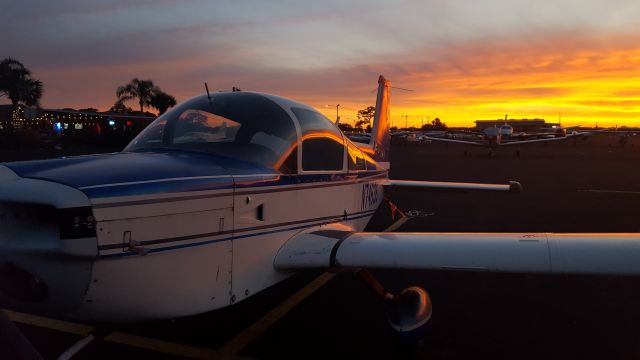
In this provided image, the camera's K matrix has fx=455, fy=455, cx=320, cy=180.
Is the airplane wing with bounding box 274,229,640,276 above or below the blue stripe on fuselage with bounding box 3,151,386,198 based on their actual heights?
below

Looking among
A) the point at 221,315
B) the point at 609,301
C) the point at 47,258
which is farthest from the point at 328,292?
the point at 47,258

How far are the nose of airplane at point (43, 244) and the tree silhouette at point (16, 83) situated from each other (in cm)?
4615

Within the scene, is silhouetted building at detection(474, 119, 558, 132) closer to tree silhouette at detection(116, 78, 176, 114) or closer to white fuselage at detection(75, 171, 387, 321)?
tree silhouette at detection(116, 78, 176, 114)

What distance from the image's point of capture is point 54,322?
14.9 ft

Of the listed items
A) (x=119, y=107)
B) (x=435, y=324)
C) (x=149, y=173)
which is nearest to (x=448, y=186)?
(x=435, y=324)

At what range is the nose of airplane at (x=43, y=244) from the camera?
245cm

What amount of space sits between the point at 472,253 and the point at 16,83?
1862 inches

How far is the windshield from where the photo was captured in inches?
154

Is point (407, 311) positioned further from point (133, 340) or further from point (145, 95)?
point (145, 95)

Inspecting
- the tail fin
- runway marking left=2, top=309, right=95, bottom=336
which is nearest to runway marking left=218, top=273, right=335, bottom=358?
runway marking left=2, top=309, right=95, bottom=336

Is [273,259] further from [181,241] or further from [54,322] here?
[54,322]

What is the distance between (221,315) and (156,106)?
153 feet

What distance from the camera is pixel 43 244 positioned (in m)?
2.49

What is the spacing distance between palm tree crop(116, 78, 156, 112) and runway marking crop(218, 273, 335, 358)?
151 ft
